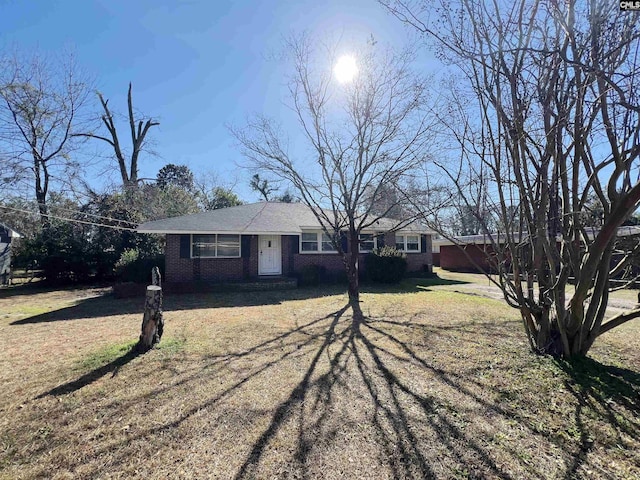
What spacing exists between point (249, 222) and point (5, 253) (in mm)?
11827

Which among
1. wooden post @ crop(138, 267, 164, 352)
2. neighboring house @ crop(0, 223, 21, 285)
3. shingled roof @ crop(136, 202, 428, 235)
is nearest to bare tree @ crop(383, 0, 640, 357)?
wooden post @ crop(138, 267, 164, 352)

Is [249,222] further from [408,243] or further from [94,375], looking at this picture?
[94,375]

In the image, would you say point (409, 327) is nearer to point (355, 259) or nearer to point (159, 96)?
point (355, 259)

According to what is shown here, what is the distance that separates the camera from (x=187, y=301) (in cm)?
1002

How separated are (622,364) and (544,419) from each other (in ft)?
7.55

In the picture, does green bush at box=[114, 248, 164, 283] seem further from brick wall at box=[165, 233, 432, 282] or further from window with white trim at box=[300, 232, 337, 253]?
window with white trim at box=[300, 232, 337, 253]

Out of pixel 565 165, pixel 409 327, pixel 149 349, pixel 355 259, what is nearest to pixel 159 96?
pixel 355 259

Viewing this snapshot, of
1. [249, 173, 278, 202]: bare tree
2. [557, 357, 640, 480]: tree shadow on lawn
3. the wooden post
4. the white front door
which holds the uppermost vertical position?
[249, 173, 278, 202]: bare tree

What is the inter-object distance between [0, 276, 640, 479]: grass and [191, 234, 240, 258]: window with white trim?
6.67 metres

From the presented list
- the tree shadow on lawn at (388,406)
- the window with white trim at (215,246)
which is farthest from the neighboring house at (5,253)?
the tree shadow on lawn at (388,406)

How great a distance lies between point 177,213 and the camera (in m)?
22.2

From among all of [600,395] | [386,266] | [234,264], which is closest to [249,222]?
[234,264]

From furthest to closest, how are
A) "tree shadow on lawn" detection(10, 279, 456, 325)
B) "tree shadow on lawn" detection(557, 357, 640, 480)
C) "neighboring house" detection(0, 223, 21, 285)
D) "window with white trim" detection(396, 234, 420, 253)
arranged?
1. "window with white trim" detection(396, 234, 420, 253)
2. "neighboring house" detection(0, 223, 21, 285)
3. "tree shadow on lawn" detection(10, 279, 456, 325)
4. "tree shadow on lawn" detection(557, 357, 640, 480)

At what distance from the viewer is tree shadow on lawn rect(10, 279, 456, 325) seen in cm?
834
